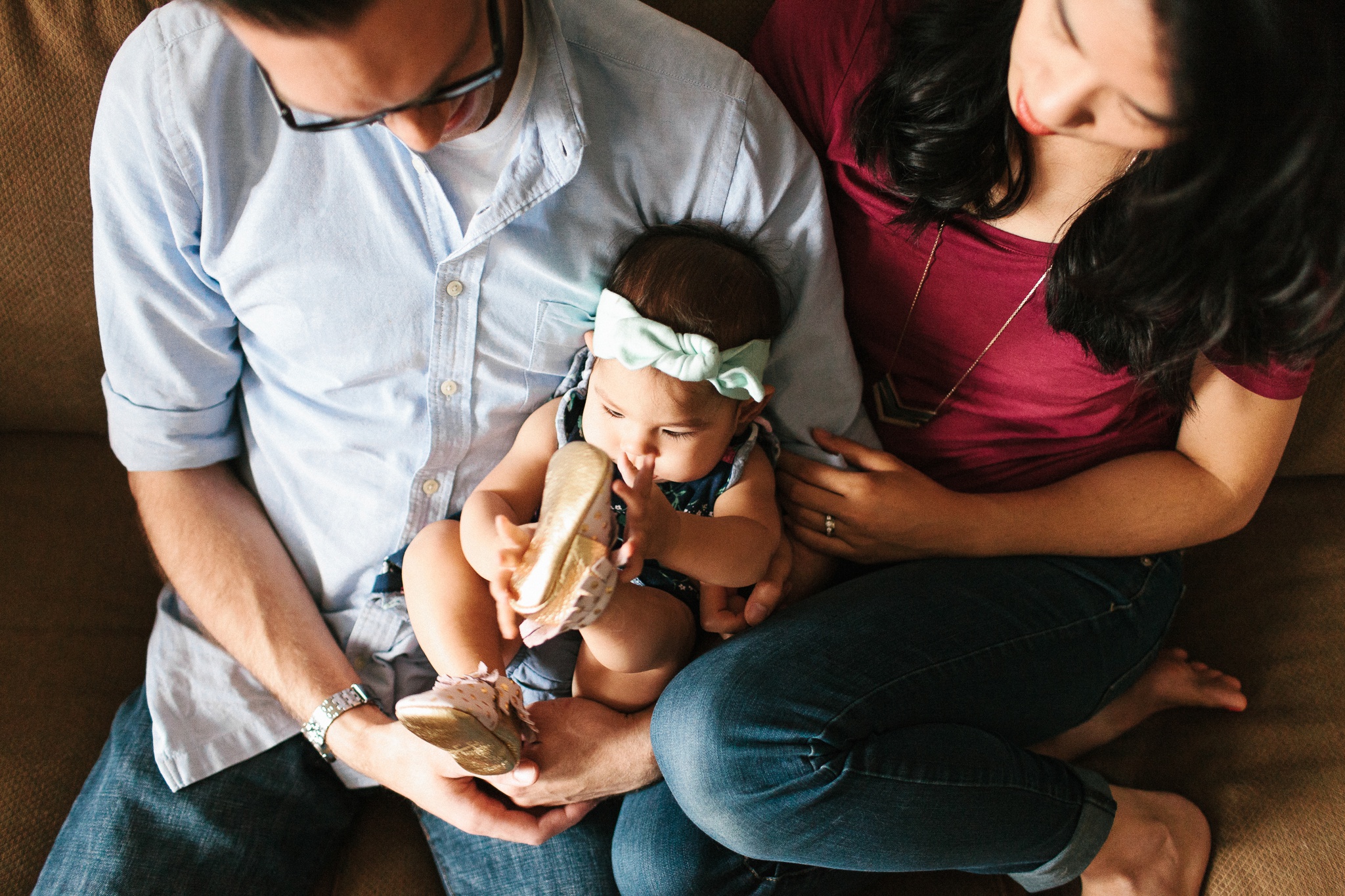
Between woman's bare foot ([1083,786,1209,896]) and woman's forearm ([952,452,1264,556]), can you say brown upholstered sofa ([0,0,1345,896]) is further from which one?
woman's forearm ([952,452,1264,556])

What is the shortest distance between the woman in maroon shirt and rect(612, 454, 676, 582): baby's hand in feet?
0.82

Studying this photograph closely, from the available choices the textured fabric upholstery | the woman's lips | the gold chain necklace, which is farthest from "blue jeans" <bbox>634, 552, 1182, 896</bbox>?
the textured fabric upholstery

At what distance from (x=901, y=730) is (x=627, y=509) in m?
0.46

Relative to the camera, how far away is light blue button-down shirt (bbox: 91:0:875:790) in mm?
980

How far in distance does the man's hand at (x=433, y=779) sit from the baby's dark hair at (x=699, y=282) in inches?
23.1

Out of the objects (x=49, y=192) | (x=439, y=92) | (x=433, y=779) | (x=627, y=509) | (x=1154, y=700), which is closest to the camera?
(x=439, y=92)

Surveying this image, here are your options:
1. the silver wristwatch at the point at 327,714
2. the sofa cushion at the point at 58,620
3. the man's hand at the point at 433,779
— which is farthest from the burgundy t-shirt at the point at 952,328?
the sofa cushion at the point at 58,620

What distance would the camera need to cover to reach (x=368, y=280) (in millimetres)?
1055

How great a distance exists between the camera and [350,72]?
0.73 meters

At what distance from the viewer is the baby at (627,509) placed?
90 cm

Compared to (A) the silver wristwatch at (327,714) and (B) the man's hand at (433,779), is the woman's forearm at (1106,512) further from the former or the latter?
(A) the silver wristwatch at (327,714)

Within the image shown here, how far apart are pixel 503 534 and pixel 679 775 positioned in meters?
0.42

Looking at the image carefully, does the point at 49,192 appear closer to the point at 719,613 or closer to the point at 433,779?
the point at 433,779

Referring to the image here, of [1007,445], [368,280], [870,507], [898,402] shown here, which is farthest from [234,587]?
[1007,445]
